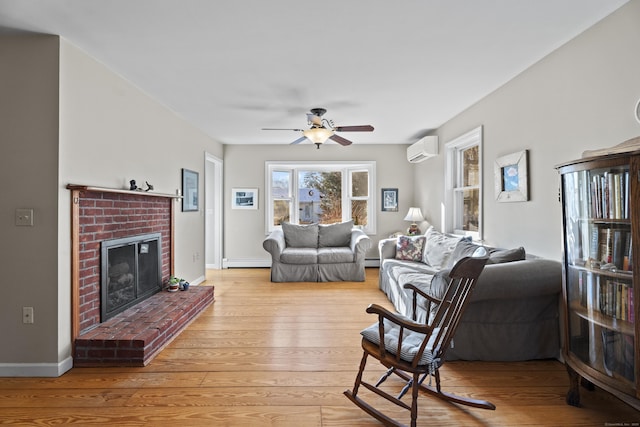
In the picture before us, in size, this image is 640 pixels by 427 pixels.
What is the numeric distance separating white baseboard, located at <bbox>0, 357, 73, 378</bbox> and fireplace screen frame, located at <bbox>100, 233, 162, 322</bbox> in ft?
1.77

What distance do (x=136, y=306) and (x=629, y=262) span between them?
3.76 metres

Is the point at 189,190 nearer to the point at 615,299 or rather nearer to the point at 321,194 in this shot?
the point at 321,194

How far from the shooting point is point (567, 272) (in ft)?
7.07

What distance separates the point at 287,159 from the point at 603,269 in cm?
560

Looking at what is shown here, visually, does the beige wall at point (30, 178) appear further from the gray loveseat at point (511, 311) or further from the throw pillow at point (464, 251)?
the throw pillow at point (464, 251)

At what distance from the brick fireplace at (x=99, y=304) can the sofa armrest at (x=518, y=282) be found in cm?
251

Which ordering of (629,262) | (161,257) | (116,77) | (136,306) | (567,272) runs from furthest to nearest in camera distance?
(161,257)
(136,306)
(116,77)
(567,272)
(629,262)

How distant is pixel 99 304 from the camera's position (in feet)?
9.95

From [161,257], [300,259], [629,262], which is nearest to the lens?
[629,262]

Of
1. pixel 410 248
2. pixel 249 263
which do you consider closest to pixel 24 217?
pixel 410 248

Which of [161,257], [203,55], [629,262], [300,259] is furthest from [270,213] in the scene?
[629,262]

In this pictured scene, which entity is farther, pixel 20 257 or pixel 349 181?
pixel 349 181

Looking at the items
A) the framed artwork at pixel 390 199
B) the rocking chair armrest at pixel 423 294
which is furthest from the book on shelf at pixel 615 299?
the framed artwork at pixel 390 199

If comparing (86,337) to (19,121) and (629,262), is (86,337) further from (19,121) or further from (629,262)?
(629,262)
